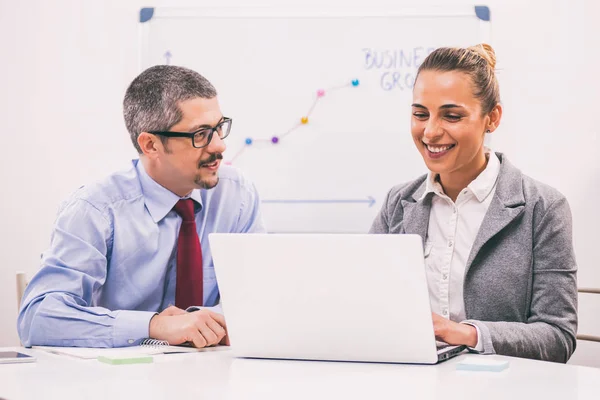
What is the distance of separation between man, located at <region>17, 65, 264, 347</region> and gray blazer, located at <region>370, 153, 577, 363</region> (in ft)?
1.92

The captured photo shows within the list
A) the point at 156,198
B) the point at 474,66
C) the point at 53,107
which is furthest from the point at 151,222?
the point at 53,107

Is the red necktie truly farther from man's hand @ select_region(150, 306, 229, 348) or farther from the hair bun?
the hair bun

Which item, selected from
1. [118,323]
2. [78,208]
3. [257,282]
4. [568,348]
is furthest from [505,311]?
[78,208]

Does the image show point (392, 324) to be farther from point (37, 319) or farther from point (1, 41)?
point (1, 41)

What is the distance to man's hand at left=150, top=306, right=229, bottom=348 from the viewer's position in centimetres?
163

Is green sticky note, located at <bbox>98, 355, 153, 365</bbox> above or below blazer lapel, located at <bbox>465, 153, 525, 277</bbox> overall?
below

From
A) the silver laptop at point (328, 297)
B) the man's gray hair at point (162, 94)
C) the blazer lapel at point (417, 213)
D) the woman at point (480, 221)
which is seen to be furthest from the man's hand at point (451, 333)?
the man's gray hair at point (162, 94)

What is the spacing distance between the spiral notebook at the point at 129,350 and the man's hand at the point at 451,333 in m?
0.47

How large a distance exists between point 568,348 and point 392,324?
0.49 metres

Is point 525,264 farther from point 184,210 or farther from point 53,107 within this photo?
point 53,107

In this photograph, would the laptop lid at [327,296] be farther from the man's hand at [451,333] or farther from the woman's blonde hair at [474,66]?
the woman's blonde hair at [474,66]

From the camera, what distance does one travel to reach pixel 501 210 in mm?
1733

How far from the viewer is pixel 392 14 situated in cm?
323

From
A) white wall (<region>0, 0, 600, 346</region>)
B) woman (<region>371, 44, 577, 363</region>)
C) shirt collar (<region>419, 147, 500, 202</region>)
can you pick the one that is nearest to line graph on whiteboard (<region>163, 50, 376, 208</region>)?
white wall (<region>0, 0, 600, 346</region>)
